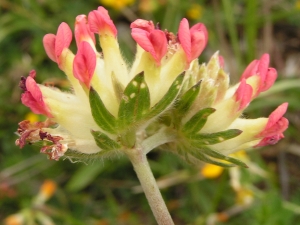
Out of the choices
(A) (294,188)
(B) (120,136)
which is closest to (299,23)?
(A) (294,188)

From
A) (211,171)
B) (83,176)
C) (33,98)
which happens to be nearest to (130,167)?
(83,176)

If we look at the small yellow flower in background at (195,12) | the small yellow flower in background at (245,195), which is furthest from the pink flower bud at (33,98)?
the small yellow flower in background at (195,12)

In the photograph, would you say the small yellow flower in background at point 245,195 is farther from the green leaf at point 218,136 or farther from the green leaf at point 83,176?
the green leaf at point 218,136

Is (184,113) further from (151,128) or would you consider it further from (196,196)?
(196,196)

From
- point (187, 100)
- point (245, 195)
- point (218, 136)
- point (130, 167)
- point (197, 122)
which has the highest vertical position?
point (130, 167)

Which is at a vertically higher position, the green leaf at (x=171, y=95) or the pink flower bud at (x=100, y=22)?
the pink flower bud at (x=100, y=22)

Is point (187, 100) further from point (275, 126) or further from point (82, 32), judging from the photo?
point (82, 32)

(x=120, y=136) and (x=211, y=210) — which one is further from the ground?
(x=120, y=136)

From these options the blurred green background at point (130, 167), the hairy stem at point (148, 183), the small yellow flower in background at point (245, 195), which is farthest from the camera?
the blurred green background at point (130, 167)
